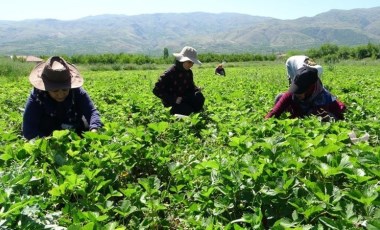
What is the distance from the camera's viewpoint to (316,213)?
80.7 inches

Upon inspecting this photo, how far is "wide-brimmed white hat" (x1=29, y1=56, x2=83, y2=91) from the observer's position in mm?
3790

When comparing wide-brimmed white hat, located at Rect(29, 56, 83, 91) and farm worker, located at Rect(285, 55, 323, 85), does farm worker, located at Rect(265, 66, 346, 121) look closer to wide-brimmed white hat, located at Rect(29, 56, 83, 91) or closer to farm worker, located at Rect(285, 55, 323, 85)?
farm worker, located at Rect(285, 55, 323, 85)

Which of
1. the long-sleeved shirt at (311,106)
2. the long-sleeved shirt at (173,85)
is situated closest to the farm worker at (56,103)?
the long-sleeved shirt at (311,106)

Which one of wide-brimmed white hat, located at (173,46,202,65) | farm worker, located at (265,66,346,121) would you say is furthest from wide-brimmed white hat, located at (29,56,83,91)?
wide-brimmed white hat, located at (173,46,202,65)

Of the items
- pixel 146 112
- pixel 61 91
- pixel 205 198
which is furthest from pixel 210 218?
pixel 146 112

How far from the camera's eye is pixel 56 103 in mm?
4215

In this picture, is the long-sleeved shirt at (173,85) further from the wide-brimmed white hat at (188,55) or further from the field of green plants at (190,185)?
the field of green plants at (190,185)

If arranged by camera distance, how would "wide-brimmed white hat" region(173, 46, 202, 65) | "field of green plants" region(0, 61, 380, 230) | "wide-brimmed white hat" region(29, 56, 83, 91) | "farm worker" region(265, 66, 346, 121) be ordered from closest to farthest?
"field of green plants" region(0, 61, 380, 230) < "wide-brimmed white hat" region(29, 56, 83, 91) < "farm worker" region(265, 66, 346, 121) < "wide-brimmed white hat" region(173, 46, 202, 65)

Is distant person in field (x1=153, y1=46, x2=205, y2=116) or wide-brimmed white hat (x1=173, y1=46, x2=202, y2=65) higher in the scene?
wide-brimmed white hat (x1=173, y1=46, x2=202, y2=65)

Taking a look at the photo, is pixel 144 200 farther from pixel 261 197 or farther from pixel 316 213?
pixel 316 213

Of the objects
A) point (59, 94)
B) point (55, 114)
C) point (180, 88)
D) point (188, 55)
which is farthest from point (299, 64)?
point (55, 114)

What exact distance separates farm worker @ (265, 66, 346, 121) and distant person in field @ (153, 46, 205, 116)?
1.98m

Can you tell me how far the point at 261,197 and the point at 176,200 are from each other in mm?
550

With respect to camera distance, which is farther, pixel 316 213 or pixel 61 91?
pixel 61 91
